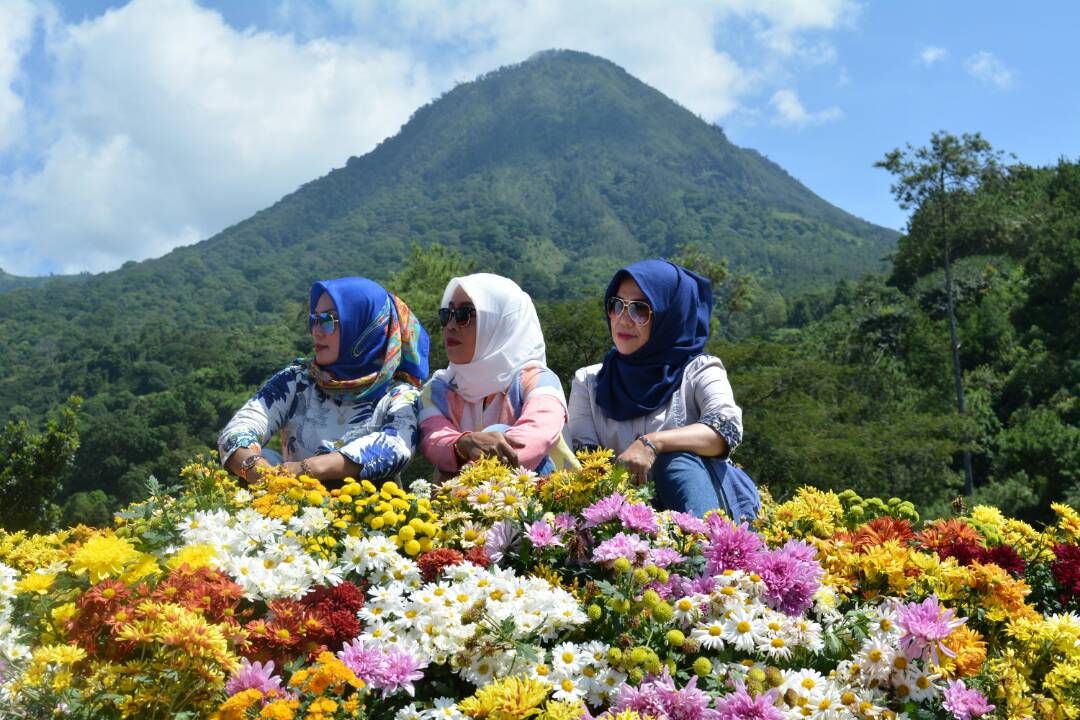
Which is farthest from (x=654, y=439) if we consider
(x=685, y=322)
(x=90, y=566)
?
(x=90, y=566)

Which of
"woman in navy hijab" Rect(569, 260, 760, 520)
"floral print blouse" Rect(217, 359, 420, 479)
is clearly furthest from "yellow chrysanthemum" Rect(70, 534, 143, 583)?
"woman in navy hijab" Rect(569, 260, 760, 520)

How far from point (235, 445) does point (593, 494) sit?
2.01 meters

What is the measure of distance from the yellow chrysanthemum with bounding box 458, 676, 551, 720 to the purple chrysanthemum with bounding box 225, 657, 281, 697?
1.27 feet

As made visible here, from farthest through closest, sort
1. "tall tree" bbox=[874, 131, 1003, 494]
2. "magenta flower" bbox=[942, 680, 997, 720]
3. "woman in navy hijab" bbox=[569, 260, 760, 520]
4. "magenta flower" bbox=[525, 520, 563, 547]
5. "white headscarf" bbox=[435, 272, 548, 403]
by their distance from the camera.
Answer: "tall tree" bbox=[874, 131, 1003, 494], "white headscarf" bbox=[435, 272, 548, 403], "woman in navy hijab" bbox=[569, 260, 760, 520], "magenta flower" bbox=[525, 520, 563, 547], "magenta flower" bbox=[942, 680, 997, 720]

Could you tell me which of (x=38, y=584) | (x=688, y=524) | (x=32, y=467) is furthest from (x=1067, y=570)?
(x=32, y=467)

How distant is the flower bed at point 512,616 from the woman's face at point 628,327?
1342 millimetres

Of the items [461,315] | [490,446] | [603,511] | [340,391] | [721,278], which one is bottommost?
[603,511]

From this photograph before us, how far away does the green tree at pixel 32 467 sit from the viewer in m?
12.3

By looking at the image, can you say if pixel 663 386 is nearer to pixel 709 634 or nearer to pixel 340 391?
pixel 340 391

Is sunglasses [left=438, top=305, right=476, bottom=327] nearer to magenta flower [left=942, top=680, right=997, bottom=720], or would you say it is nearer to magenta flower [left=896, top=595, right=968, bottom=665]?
magenta flower [left=896, top=595, right=968, bottom=665]

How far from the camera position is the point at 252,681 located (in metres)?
1.87

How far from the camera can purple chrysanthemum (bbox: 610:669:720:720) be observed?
1.96 meters

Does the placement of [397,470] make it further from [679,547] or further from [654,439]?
[679,547]

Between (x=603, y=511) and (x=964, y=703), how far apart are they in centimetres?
93
